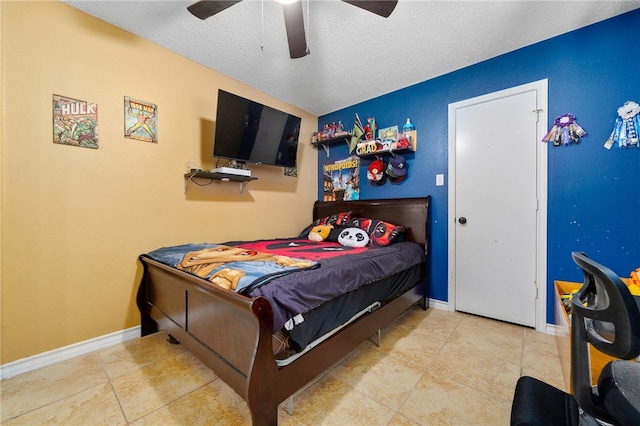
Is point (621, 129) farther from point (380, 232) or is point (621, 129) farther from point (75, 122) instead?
point (75, 122)

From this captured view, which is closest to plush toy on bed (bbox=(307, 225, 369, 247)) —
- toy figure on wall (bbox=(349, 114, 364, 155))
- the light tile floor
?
the light tile floor

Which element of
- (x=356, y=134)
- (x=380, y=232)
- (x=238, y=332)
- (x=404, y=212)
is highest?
(x=356, y=134)


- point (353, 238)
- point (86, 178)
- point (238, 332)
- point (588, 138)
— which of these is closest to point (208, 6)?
point (86, 178)

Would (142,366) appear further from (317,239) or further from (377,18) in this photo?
(377,18)

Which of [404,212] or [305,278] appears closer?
[305,278]

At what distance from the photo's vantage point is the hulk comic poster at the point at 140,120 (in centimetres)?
213

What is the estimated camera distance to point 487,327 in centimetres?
233

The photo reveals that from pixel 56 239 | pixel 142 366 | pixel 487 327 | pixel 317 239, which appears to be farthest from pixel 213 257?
pixel 487 327

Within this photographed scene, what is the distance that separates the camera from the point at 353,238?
258cm

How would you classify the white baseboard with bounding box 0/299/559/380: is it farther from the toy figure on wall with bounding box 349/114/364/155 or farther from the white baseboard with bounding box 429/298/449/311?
the toy figure on wall with bounding box 349/114/364/155

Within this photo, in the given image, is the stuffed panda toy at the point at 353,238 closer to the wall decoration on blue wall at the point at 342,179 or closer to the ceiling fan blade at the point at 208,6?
the wall decoration on blue wall at the point at 342,179

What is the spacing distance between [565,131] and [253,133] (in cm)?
284

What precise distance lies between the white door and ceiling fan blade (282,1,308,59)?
69.4 inches

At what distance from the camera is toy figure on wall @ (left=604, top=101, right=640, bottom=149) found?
1854 mm
